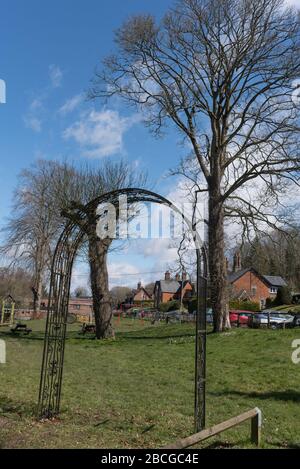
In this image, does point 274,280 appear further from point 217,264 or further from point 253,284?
point 217,264

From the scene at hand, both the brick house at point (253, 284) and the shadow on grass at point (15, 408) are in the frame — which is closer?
the shadow on grass at point (15, 408)

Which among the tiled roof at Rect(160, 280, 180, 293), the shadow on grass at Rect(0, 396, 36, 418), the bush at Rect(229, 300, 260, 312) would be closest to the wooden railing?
the shadow on grass at Rect(0, 396, 36, 418)

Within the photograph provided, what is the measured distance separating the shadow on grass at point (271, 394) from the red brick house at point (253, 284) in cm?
5754

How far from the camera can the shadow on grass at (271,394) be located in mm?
9680

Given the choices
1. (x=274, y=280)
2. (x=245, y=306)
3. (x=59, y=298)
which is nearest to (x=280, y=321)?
(x=245, y=306)

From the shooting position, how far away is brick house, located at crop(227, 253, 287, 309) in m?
68.4

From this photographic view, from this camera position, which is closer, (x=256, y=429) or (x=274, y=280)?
(x=256, y=429)

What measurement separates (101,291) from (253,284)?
5040 cm

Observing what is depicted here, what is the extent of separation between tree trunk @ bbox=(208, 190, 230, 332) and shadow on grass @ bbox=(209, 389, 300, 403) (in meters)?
11.6

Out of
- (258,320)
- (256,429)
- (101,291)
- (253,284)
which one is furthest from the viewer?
(253,284)

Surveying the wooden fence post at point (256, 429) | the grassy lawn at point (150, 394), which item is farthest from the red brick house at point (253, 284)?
the wooden fence post at point (256, 429)

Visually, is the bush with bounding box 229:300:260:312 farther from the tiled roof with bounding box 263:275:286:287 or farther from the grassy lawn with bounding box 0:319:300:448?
the grassy lawn with bounding box 0:319:300:448

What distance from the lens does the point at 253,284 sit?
70375 mm

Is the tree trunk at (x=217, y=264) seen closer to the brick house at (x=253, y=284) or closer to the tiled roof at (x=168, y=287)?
the brick house at (x=253, y=284)
